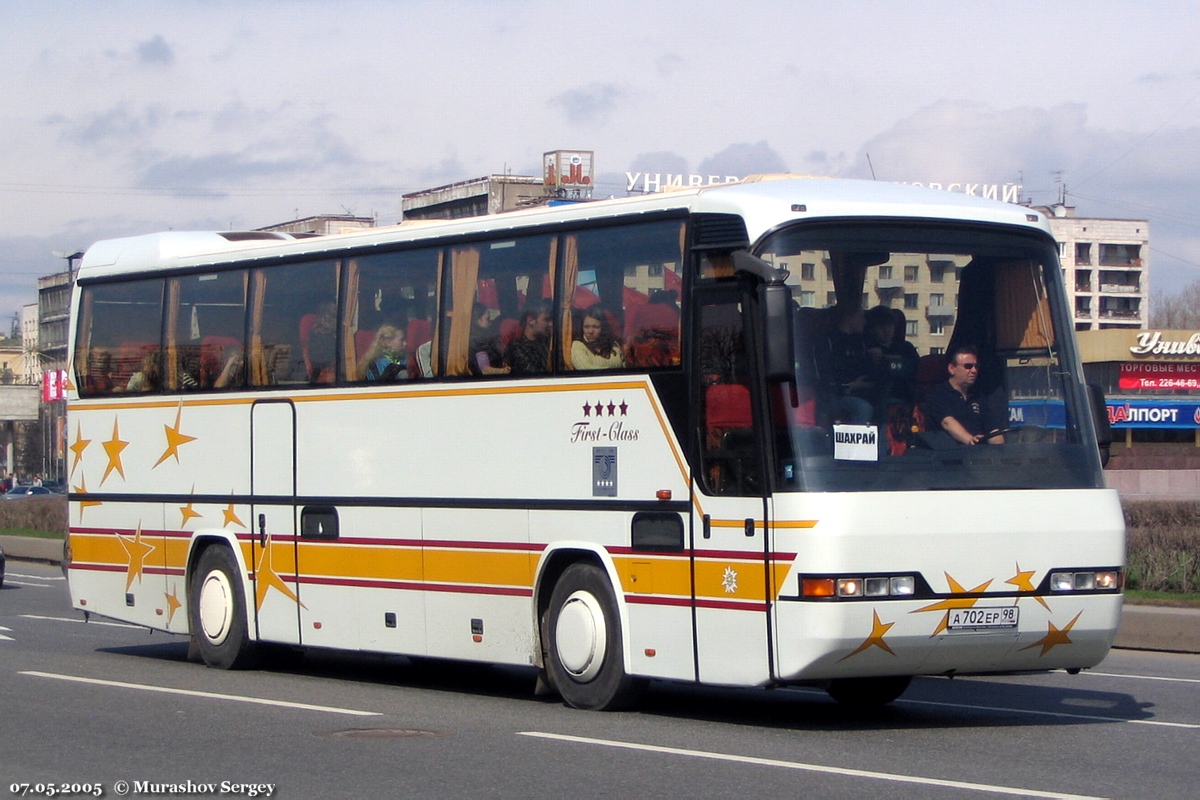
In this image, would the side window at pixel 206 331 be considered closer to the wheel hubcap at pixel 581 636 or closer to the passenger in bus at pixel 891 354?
the wheel hubcap at pixel 581 636

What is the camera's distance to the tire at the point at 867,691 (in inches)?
486

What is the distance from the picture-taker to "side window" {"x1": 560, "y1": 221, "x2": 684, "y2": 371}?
37.8 ft

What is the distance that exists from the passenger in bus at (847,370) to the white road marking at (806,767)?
222 cm

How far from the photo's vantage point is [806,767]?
9.25 metres

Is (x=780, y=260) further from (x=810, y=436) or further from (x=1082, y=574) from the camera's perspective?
(x=1082, y=574)

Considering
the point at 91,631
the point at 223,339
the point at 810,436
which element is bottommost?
the point at 91,631

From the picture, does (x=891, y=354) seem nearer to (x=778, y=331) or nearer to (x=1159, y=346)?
(x=778, y=331)

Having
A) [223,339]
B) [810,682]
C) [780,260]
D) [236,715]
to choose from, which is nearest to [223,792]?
[236,715]

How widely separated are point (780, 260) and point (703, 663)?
261cm

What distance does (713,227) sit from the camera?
11195 mm

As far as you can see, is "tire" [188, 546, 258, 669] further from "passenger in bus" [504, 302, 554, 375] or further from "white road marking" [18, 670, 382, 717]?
"passenger in bus" [504, 302, 554, 375]

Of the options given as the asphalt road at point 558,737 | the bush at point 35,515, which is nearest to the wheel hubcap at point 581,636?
the asphalt road at point 558,737

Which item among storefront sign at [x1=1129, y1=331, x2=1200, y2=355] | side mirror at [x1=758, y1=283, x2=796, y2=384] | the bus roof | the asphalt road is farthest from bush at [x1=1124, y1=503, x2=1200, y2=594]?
storefront sign at [x1=1129, y1=331, x2=1200, y2=355]

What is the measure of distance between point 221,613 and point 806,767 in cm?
791
